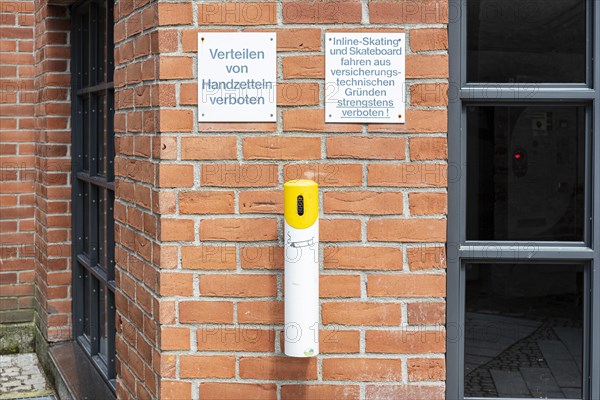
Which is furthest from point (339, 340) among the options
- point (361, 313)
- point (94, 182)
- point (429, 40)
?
point (94, 182)

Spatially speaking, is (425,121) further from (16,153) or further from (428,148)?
(16,153)

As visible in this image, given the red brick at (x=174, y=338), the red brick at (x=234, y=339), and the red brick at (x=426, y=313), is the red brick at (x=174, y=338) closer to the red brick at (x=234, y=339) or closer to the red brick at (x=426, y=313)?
the red brick at (x=234, y=339)

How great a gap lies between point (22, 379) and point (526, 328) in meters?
3.56

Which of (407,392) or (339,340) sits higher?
(339,340)

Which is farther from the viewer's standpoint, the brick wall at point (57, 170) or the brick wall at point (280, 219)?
the brick wall at point (57, 170)

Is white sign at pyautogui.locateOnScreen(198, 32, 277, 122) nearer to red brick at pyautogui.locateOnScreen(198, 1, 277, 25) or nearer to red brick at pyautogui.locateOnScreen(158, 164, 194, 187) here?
red brick at pyautogui.locateOnScreen(198, 1, 277, 25)

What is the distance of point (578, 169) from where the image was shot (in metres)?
2.90

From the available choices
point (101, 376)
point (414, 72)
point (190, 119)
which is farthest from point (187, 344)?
point (101, 376)

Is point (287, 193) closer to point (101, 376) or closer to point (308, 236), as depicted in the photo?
point (308, 236)

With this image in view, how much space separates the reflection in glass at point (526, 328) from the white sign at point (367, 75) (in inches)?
24.1

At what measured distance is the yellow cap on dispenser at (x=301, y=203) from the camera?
2.62 m

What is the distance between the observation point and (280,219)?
9.45 feet

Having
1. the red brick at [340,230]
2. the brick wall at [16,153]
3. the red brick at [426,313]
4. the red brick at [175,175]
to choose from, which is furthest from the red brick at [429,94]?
the brick wall at [16,153]

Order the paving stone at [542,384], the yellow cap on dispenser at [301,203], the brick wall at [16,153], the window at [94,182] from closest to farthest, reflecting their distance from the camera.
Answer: the yellow cap on dispenser at [301,203] < the paving stone at [542,384] < the window at [94,182] < the brick wall at [16,153]
